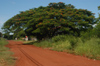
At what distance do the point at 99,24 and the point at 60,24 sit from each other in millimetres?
9393

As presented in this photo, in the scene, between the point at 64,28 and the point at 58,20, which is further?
the point at 58,20

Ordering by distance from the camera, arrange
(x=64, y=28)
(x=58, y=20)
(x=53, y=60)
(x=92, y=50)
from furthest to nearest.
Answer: (x=58, y=20)
(x=64, y=28)
(x=92, y=50)
(x=53, y=60)

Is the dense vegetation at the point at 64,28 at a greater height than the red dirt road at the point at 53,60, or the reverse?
the dense vegetation at the point at 64,28

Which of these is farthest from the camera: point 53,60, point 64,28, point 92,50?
point 64,28

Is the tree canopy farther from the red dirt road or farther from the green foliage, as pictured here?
the red dirt road

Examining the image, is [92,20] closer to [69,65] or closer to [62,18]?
[62,18]

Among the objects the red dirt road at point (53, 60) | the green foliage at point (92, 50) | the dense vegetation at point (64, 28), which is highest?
the dense vegetation at point (64, 28)

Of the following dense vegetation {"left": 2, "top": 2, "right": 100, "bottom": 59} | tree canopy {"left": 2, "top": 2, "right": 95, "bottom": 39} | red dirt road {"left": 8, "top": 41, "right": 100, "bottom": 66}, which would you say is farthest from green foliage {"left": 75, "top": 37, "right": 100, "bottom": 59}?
tree canopy {"left": 2, "top": 2, "right": 95, "bottom": 39}

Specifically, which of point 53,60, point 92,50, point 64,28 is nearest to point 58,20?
point 64,28

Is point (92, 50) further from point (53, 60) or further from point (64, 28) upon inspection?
point (64, 28)

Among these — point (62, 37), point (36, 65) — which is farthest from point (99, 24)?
point (36, 65)

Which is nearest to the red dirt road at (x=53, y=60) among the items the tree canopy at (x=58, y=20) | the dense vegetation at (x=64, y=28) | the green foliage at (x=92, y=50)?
the green foliage at (x=92, y=50)

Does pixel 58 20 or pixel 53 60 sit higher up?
pixel 58 20

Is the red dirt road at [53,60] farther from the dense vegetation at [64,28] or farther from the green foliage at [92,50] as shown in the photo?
the dense vegetation at [64,28]
